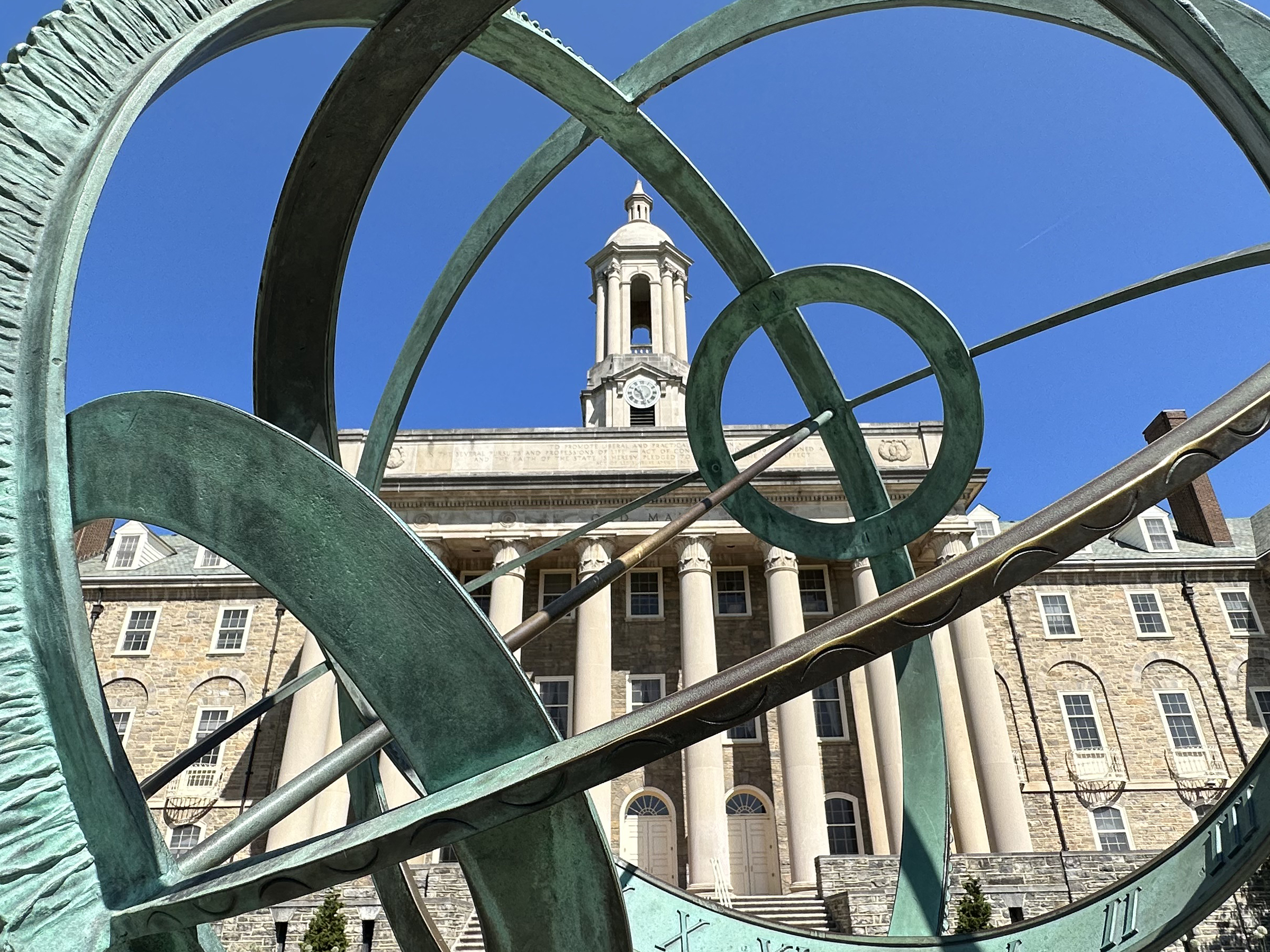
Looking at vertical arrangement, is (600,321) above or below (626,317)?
above

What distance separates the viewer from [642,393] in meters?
42.2

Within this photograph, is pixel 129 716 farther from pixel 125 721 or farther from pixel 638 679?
pixel 638 679

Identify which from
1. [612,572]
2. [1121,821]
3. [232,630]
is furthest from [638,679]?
[612,572]

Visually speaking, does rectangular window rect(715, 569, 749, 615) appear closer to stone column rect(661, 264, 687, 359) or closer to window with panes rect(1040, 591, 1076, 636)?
window with panes rect(1040, 591, 1076, 636)

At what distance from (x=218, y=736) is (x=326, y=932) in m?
14.8

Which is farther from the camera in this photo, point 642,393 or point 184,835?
point 642,393

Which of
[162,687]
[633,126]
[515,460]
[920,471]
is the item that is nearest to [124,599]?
[162,687]

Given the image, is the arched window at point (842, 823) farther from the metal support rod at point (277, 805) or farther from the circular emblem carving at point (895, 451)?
the metal support rod at point (277, 805)

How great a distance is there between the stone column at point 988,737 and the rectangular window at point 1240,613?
449 inches

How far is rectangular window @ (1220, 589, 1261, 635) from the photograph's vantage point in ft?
112

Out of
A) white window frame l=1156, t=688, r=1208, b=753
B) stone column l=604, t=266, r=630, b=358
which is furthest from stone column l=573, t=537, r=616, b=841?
white window frame l=1156, t=688, r=1208, b=753

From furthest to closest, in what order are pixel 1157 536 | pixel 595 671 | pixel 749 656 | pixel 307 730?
1. pixel 1157 536
2. pixel 595 671
3. pixel 749 656
4. pixel 307 730

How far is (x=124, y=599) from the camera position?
3603cm

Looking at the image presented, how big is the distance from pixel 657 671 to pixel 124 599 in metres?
20.6
